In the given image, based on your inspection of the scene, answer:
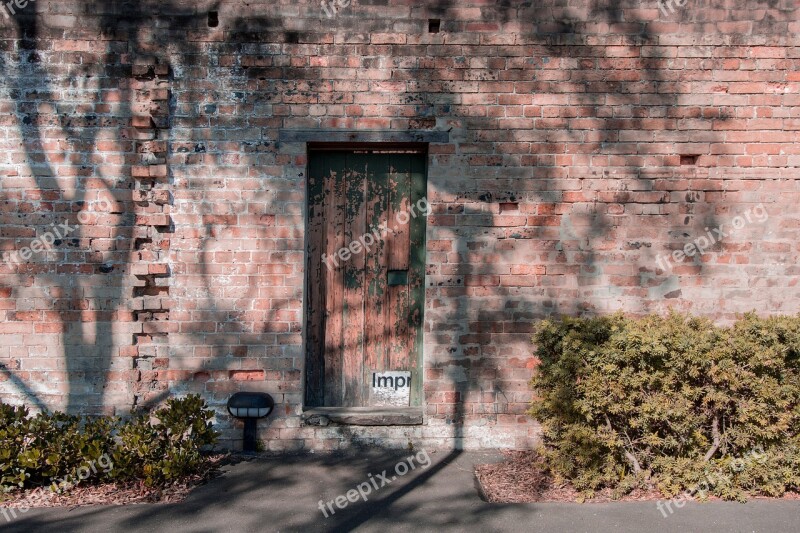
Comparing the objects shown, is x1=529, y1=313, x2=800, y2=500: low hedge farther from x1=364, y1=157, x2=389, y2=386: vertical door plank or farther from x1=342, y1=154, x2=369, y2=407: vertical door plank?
x1=342, y1=154, x2=369, y2=407: vertical door plank

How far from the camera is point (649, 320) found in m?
4.63

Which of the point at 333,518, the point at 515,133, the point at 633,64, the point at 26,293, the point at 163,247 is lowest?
the point at 333,518

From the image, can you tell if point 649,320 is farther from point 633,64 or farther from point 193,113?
point 193,113

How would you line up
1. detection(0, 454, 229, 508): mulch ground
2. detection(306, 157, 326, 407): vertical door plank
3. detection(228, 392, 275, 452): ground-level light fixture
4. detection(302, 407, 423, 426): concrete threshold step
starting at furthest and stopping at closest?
1. detection(306, 157, 326, 407): vertical door plank
2. detection(302, 407, 423, 426): concrete threshold step
3. detection(228, 392, 275, 452): ground-level light fixture
4. detection(0, 454, 229, 508): mulch ground

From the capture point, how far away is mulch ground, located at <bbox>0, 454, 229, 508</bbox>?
4.16m

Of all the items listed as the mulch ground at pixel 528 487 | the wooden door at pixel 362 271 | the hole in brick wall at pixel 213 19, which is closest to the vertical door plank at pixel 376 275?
the wooden door at pixel 362 271

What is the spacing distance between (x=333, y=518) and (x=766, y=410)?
308 centimetres

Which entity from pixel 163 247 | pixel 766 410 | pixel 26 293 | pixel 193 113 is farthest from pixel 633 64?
pixel 26 293

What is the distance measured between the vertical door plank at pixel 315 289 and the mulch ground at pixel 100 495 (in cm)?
132

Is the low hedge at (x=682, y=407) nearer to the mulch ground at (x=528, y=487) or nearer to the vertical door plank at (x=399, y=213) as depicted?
the mulch ground at (x=528, y=487)

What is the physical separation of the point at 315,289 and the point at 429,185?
135cm

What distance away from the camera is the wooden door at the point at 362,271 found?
209 inches

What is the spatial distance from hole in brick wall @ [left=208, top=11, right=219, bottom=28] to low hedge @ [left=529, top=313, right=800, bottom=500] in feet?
12.5

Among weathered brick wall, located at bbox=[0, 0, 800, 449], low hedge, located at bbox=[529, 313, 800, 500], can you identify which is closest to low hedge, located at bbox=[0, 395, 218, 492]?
weathered brick wall, located at bbox=[0, 0, 800, 449]
